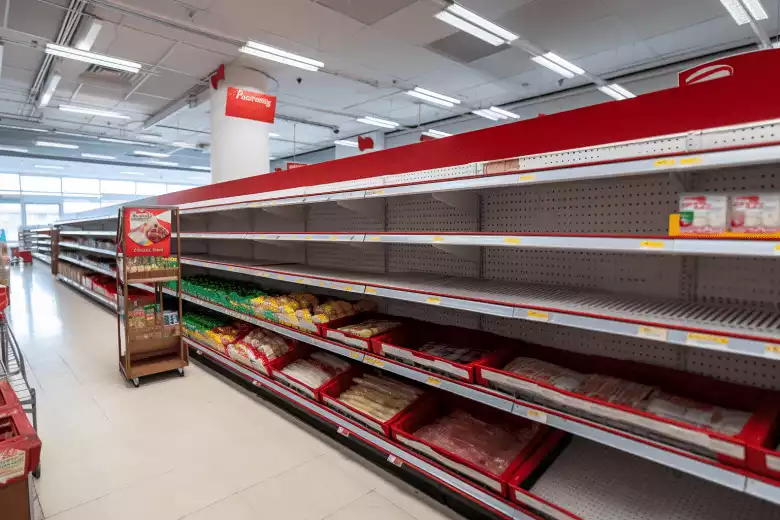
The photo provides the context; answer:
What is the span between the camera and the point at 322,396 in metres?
2.90

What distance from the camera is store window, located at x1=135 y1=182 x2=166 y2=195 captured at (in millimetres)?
22234

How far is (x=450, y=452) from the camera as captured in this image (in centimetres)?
212

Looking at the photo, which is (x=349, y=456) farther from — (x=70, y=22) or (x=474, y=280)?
(x=70, y=22)

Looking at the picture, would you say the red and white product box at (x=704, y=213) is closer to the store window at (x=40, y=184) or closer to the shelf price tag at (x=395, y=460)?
the shelf price tag at (x=395, y=460)

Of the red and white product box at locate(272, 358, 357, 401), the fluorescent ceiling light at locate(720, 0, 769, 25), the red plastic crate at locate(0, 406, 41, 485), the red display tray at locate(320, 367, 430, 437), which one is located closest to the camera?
the red plastic crate at locate(0, 406, 41, 485)

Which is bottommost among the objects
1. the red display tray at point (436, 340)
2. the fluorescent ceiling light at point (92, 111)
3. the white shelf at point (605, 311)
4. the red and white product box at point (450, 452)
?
the red and white product box at point (450, 452)

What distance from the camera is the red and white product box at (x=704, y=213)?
140 cm

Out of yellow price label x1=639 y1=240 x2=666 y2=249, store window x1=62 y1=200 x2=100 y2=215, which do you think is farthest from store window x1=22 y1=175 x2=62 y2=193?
yellow price label x1=639 y1=240 x2=666 y2=249

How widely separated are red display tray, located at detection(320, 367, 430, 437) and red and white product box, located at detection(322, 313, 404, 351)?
0.35m

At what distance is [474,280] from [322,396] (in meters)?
1.28

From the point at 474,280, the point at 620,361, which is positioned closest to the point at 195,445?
the point at 474,280

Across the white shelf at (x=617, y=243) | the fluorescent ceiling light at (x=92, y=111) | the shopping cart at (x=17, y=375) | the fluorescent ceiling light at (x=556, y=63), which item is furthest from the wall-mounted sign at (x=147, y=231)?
the fluorescent ceiling light at (x=92, y=111)

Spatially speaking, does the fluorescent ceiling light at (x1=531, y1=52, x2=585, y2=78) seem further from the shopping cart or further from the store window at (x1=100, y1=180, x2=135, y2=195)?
the store window at (x1=100, y1=180, x2=135, y2=195)

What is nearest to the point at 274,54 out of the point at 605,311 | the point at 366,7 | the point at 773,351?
the point at 366,7
